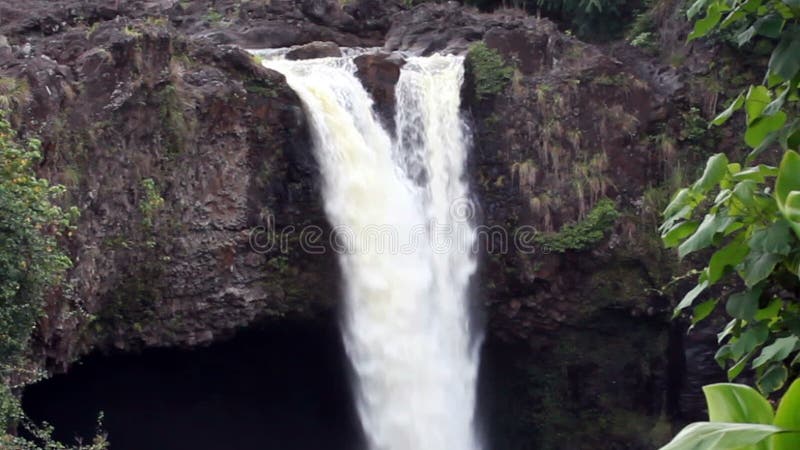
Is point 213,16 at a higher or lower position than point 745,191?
higher

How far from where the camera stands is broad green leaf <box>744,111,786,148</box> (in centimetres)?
266

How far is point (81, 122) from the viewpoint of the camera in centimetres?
1111

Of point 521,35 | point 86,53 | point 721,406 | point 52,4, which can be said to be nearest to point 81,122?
point 86,53

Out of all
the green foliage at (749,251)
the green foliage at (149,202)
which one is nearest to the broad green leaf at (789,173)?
the green foliage at (749,251)

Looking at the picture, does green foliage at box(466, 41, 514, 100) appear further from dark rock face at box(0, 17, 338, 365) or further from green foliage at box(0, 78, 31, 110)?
green foliage at box(0, 78, 31, 110)

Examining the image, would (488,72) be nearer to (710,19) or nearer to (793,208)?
(710,19)

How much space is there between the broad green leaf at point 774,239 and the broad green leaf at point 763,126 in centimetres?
35

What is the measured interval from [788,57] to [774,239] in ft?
2.32

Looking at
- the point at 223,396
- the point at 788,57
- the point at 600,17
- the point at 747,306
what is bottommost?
the point at 223,396

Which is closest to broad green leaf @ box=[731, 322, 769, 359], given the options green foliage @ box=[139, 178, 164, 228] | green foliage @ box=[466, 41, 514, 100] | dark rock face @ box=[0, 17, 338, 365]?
dark rock face @ box=[0, 17, 338, 365]

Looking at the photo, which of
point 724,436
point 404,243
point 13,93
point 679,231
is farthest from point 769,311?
point 404,243

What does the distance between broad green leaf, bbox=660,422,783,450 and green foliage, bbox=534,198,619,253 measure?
1214 centimetres

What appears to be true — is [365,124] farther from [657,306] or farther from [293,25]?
[657,306]

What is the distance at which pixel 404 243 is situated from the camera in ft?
43.4
